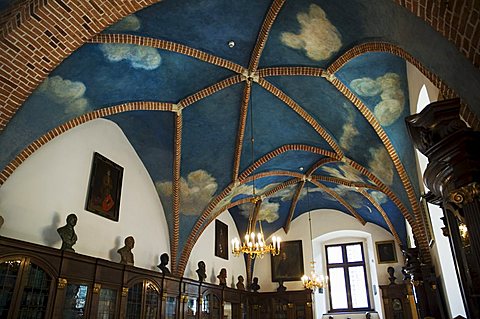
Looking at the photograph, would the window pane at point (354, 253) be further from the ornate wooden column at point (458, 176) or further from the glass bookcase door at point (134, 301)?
the ornate wooden column at point (458, 176)

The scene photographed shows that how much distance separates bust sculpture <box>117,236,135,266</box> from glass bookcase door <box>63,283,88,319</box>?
1.33m

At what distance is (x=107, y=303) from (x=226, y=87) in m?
5.71

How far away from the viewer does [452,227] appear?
4312 millimetres

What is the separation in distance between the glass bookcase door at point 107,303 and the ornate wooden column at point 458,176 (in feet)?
23.1

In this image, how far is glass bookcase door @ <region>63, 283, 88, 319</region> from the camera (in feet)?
24.7

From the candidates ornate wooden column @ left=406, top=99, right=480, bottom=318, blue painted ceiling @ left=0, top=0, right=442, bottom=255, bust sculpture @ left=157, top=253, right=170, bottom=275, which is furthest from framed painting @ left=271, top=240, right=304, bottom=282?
ornate wooden column @ left=406, top=99, right=480, bottom=318

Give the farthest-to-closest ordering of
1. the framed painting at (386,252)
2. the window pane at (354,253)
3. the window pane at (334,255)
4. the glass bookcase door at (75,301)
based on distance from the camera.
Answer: the window pane at (334,255), the window pane at (354,253), the framed painting at (386,252), the glass bookcase door at (75,301)

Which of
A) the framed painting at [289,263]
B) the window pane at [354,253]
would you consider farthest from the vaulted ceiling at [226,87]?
the framed painting at [289,263]

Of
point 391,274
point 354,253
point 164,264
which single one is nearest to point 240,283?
point 354,253

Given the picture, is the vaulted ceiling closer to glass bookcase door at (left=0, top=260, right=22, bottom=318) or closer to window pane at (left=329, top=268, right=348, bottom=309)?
glass bookcase door at (left=0, top=260, right=22, bottom=318)

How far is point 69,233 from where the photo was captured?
25.7 ft

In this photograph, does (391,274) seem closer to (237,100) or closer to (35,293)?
(237,100)

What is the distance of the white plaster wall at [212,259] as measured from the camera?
1317 cm

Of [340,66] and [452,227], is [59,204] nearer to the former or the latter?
[340,66]
